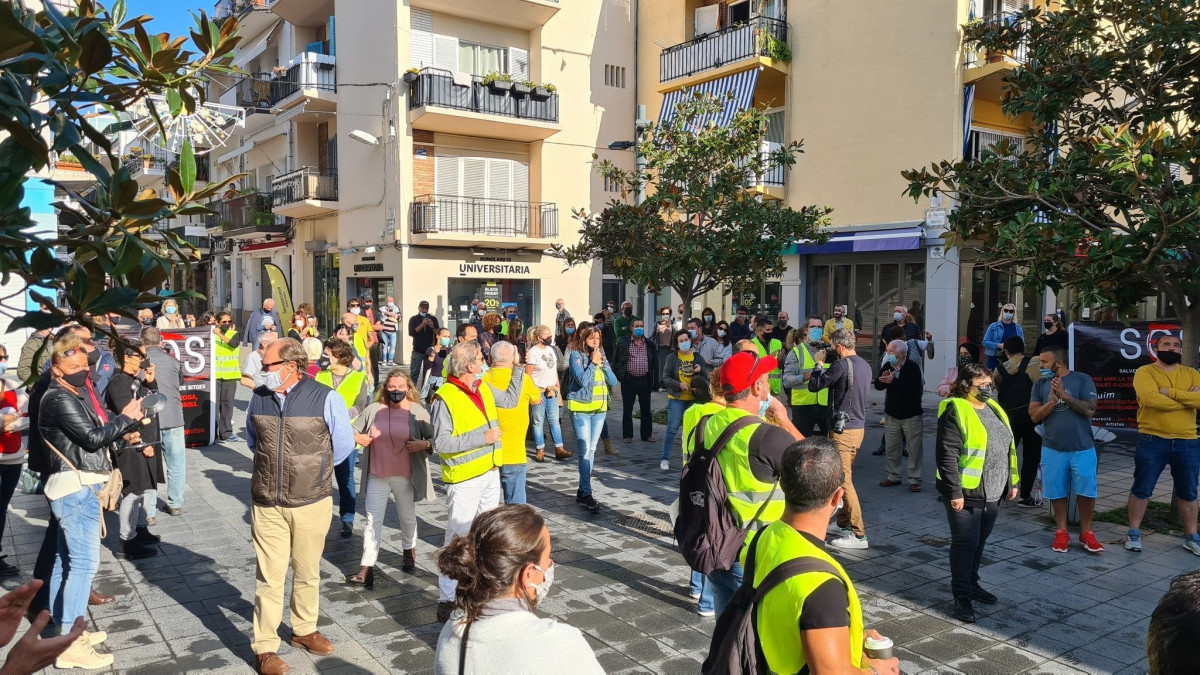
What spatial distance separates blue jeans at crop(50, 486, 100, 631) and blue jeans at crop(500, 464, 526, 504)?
2.99 meters

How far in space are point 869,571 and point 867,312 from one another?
14.2 metres

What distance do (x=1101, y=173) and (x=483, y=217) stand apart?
60.0 feet

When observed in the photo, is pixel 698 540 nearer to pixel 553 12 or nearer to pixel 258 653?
pixel 258 653

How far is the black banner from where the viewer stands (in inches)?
363

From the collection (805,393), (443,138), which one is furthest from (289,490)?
(443,138)

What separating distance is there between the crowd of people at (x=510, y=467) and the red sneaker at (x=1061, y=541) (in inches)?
5.7

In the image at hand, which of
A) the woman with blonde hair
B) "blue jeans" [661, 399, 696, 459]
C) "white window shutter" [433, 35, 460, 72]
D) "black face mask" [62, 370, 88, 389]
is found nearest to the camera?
"black face mask" [62, 370, 88, 389]

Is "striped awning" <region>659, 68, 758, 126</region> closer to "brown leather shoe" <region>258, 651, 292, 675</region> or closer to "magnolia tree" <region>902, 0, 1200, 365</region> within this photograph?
"magnolia tree" <region>902, 0, 1200, 365</region>

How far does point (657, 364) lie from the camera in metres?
A: 14.7

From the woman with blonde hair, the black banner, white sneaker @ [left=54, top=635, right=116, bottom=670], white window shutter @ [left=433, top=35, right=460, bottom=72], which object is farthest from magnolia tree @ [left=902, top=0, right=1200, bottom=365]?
white window shutter @ [left=433, top=35, right=460, bottom=72]

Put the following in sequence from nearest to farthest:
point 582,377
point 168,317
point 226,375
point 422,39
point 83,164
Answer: point 83,164 < point 582,377 < point 226,375 < point 168,317 < point 422,39

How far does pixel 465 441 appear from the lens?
564cm

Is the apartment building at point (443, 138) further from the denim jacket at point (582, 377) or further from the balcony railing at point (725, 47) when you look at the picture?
the denim jacket at point (582, 377)

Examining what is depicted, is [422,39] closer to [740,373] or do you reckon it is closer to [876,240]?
[876,240]
